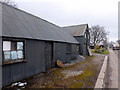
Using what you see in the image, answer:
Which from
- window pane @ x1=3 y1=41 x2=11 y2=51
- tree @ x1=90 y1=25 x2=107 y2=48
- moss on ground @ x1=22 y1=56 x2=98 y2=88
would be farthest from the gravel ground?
tree @ x1=90 y1=25 x2=107 y2=48

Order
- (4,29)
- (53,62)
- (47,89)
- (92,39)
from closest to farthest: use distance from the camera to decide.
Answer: (47,89)
(4,29)
(53,62)
(92,39)

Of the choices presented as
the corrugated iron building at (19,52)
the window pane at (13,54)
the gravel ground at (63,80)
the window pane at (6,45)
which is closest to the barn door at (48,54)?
the corrugated iron building at (19,52)

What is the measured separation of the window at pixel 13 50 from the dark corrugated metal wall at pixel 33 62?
367 mm

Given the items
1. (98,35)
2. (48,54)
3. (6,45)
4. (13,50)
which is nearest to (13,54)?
(13,50)

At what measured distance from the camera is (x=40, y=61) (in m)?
7.75

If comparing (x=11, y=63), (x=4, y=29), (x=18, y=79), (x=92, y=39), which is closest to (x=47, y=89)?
(x=18, y=79)

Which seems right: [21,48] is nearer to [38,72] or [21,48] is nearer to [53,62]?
[38,72]

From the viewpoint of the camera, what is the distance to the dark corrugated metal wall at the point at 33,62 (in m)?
5.37

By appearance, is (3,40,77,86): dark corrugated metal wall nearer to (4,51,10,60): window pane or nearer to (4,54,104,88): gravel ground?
(4,51,10,60): window pane

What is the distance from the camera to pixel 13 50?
5656mm

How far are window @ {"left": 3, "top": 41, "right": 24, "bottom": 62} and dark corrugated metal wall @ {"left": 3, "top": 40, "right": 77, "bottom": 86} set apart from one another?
1.21 ft

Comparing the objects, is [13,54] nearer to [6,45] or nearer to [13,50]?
[13,50]

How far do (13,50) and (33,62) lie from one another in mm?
1940

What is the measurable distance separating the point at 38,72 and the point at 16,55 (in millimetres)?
2559
